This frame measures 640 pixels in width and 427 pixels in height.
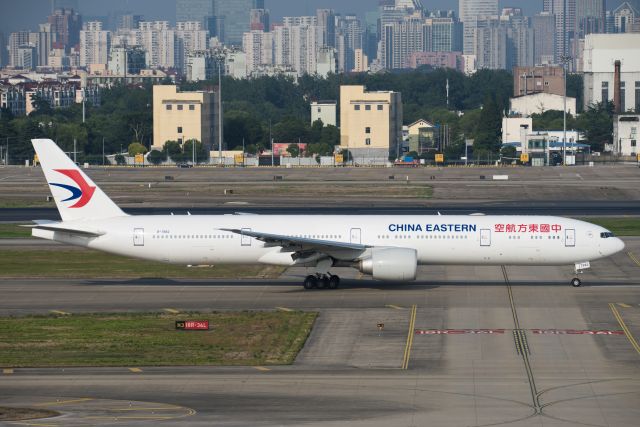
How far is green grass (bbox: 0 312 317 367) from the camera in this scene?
4297cm

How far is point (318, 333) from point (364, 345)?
9.86ft

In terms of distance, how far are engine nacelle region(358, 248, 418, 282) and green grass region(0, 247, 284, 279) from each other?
841 centimetres

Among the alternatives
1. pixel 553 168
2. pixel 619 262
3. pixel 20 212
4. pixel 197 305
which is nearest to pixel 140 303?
pixel 197 305

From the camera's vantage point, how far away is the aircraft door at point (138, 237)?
196 feet

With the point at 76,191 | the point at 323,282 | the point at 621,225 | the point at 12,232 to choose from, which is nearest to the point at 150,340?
the point at 323,282

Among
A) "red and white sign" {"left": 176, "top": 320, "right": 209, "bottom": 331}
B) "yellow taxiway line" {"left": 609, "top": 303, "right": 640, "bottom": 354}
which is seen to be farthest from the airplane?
"red and white sign" {"left": 176, "top": 320, "right": 209, "bottom": 331}

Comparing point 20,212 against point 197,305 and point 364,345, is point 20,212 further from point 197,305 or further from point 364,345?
point 364,345

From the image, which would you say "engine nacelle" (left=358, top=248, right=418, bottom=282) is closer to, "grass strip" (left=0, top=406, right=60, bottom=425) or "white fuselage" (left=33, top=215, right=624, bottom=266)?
"white fuselage" (left=33, top=215, right=624, bottom=266)

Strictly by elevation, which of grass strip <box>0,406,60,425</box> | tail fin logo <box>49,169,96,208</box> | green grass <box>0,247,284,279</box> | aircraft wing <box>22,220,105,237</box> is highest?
tail fin logo <box>49,169,96,208</box>

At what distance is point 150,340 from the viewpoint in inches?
1826

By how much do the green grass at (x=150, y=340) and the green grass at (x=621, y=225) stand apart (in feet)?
121

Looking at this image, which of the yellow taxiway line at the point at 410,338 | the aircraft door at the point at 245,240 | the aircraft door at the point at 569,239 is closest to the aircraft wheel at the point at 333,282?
the aircraft door at the point at 245,240

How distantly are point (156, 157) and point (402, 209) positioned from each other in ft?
342

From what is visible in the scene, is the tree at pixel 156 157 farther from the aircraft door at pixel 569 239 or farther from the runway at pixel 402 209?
the aircraft door at pixel 569 239
